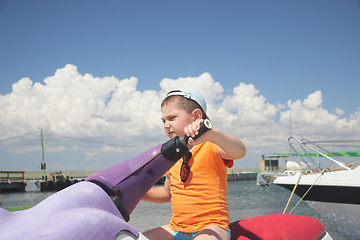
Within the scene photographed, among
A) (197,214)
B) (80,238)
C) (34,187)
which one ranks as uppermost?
(80,238)

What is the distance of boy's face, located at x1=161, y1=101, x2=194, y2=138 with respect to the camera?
189cm

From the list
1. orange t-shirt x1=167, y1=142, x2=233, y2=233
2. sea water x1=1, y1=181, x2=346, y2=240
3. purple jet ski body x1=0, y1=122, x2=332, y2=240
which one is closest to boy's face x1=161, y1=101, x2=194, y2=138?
orange t-shirt x1=167, y1=142, x2=233, y2=233

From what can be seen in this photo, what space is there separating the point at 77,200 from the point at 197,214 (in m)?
0.85

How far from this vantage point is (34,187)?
4062 cm

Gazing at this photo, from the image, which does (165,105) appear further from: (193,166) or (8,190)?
(8,190)

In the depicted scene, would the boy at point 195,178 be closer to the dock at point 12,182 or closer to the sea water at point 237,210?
the sea water at point 237,210

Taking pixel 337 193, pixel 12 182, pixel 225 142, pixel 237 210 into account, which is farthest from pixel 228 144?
pixel 12 182

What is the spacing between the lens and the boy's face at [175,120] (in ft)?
6.20

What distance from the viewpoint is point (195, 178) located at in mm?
1951

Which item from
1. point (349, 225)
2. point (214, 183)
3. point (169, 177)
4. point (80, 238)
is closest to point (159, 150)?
point (80, 238)

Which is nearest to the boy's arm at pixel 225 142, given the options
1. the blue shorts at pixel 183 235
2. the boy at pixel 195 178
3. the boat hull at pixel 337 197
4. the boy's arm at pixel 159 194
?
the boy at pixel 195 178

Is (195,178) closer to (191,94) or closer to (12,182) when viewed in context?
(191,94)

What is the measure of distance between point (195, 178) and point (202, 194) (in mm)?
109

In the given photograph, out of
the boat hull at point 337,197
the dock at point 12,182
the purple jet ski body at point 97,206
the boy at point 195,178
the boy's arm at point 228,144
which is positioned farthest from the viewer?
the dock at point 12,182
